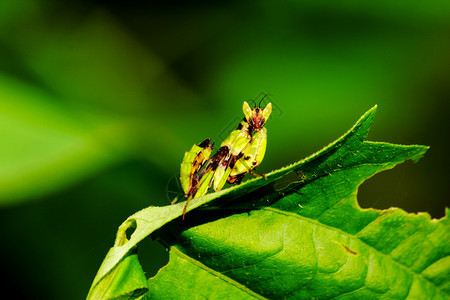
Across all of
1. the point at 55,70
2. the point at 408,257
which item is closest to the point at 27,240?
the point at 55,70

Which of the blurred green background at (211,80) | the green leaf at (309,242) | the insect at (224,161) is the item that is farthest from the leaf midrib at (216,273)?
the blurred green background at (211,80)

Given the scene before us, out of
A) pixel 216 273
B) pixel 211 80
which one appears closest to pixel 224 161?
pixel 216 273

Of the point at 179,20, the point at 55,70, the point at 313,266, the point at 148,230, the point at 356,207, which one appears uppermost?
the point at 179,20

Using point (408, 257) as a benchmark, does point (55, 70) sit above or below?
above

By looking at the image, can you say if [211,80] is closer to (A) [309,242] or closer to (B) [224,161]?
(B) [224,161]

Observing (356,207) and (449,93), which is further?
(449,93)

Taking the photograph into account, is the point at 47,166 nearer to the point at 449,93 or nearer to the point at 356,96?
the point at 356,96
